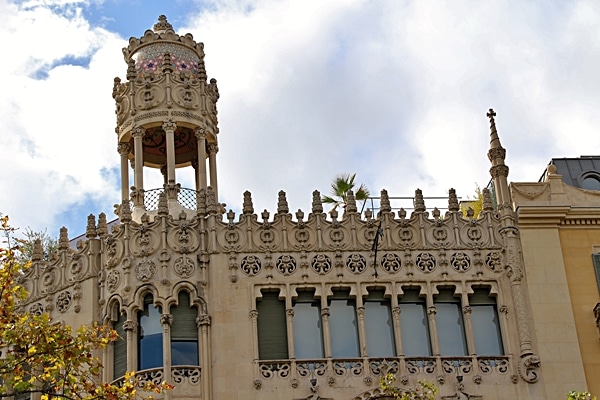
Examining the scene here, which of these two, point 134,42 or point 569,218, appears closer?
point 569,218

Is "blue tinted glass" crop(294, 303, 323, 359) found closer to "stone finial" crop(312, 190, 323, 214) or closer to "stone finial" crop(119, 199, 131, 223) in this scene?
"stone finial" crop(312, 190, 323, 214)

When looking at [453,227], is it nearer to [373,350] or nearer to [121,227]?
[373,350]

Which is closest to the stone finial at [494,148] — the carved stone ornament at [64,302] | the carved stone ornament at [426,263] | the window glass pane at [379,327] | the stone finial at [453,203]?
the stone finial at [453,203]

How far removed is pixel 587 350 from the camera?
40500 mm

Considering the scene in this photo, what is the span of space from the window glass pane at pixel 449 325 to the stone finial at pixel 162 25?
46.4ft

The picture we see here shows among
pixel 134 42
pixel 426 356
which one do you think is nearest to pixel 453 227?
pixel 426 356

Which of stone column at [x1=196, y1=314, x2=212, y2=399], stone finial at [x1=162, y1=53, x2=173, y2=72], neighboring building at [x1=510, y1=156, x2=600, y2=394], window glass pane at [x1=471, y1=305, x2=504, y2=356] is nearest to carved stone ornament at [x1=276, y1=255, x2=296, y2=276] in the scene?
stone column at [x1=196, y1=314, x2=212, y2=399]

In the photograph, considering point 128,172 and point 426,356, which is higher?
point 128,172

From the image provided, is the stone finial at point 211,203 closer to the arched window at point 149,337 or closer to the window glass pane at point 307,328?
the arched window at point 149,337

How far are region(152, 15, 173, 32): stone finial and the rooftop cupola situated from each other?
35mm

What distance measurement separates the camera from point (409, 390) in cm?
3875

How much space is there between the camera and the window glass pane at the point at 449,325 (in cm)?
4047

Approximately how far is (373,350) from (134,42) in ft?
47.0

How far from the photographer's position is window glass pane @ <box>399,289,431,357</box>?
132 ft
